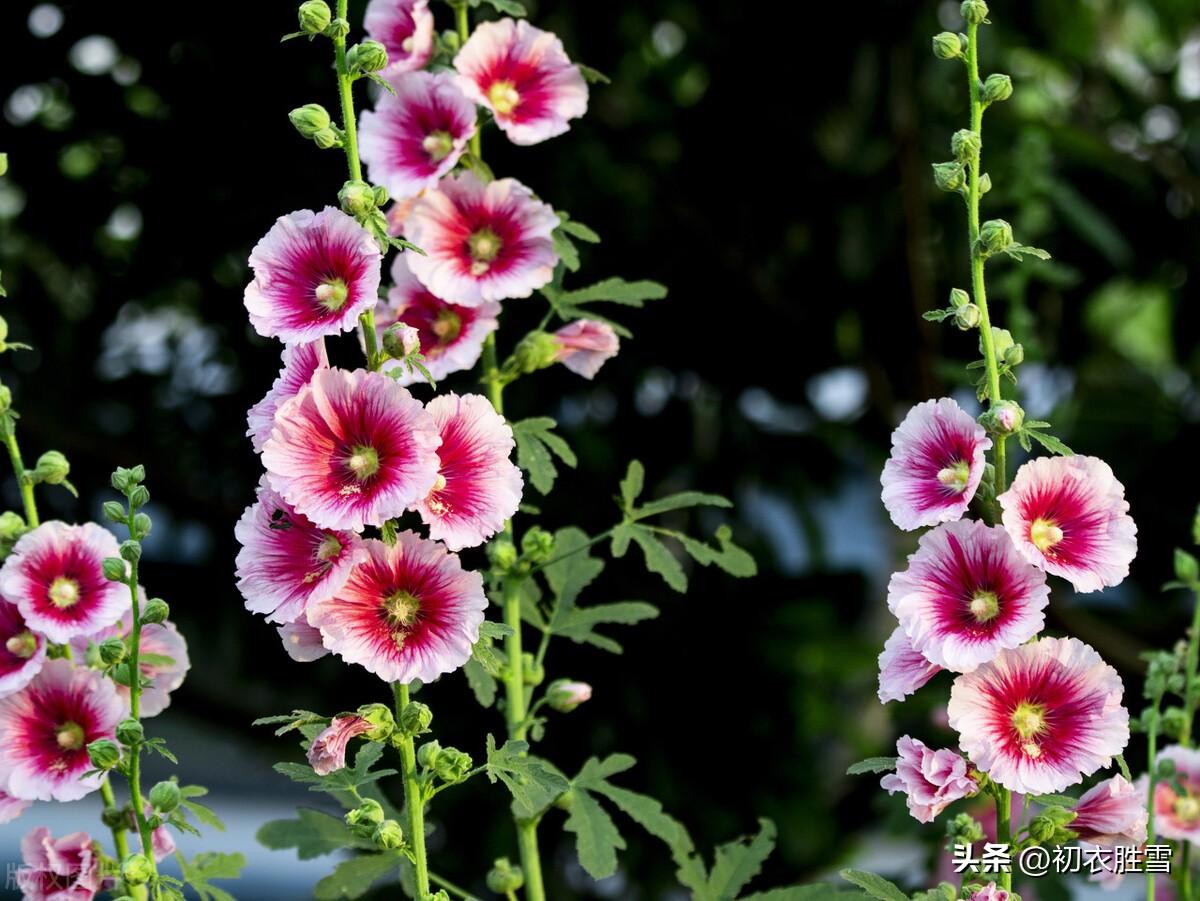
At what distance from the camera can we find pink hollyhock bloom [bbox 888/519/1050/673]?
0.95m

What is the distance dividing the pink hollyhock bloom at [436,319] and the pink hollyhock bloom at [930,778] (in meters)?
0.48

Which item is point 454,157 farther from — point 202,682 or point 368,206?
point 202,682

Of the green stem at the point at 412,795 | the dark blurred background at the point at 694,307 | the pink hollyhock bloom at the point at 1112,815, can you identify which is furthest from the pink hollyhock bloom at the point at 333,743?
the dark blurred background at the point at 694,307

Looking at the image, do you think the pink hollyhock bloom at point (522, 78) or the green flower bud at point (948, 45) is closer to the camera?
the green flower bud at point (948, 45)

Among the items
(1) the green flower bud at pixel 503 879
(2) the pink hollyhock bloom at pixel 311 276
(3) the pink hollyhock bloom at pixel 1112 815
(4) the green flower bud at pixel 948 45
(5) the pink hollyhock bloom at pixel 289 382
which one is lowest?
(3) the pink hollyhock bloom at pixel 1112 815

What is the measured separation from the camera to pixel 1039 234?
9.04 ft

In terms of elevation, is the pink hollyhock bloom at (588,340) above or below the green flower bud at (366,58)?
above

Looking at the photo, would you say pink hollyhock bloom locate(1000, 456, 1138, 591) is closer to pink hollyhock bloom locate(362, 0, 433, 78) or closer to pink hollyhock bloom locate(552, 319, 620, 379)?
pink hollyhock bloom locate(552, 319, 620, 379)

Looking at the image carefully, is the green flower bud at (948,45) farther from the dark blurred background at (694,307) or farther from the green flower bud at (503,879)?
the dark blurred background at (694,307)

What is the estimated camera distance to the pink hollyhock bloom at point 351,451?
0.97m

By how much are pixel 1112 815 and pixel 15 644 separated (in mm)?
820

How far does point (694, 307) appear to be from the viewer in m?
2.76

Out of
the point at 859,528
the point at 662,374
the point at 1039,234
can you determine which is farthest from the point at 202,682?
the point at 859,528

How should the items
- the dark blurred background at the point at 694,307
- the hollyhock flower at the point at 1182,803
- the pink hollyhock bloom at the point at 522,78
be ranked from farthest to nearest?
Answer: the dark blurred background at the point at 694,307
the pink hollyhock bloom at the point at 522,78
the hollyhock flower at the point at 1182,803
